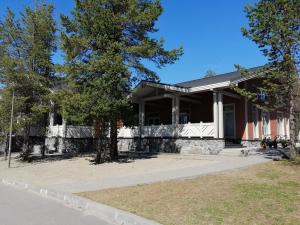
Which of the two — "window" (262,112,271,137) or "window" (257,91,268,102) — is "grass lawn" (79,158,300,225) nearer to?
"window" (257,91,268,102)

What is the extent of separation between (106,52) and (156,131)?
834 centimetres

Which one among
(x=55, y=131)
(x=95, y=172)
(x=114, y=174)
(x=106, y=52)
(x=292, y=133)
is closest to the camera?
(x=114, y=174)

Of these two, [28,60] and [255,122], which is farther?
[255,122]

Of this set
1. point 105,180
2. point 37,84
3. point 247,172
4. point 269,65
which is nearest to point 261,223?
point 247,172

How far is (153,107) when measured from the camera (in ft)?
96.5

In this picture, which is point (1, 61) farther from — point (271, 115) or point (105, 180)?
point (271, 115)

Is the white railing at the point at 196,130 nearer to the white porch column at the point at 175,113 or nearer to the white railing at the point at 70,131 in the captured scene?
the white porch column at the point at 175,113

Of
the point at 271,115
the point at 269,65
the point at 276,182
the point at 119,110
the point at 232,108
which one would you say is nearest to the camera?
the point at 276,182

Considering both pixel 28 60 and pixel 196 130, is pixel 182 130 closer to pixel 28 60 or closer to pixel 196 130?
pixel 196 130

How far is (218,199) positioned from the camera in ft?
27.5

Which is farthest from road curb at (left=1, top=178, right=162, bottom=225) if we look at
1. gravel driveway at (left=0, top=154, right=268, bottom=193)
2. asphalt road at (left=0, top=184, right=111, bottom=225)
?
gravel driveway at (left=0, top=154, right=268, bottom=193)

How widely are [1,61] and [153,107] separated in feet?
42.4

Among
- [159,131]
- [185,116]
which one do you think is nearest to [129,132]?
[159,131]

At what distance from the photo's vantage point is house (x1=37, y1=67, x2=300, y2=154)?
68.6 ft
